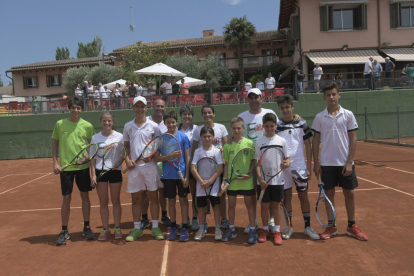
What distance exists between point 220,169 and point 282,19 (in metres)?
27.9

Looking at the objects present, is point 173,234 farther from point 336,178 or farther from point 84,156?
point 336,178

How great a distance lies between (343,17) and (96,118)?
1616cm

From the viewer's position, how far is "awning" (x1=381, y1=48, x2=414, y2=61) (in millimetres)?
22250

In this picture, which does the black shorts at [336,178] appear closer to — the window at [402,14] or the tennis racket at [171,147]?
the tennis racket at [171,147]

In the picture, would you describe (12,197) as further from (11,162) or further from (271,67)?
(271,67)

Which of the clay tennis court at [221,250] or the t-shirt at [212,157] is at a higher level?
the t-shirt at [212,157]

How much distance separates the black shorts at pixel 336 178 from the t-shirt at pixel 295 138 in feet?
1.06

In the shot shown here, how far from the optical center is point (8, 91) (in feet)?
201

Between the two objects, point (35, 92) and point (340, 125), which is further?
point (35, 92)

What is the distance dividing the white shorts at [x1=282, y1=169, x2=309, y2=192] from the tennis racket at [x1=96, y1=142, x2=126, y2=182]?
237 cm

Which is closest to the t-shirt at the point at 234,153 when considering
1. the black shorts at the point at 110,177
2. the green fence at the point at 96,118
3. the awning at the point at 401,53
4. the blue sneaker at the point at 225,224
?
the blue sneaker at the point at 225,224

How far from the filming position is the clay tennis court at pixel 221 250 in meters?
4.25

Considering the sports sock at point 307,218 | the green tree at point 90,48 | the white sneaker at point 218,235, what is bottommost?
the white sneaker at point 218,235

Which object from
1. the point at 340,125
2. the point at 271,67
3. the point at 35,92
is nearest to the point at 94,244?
the point at 340,125
